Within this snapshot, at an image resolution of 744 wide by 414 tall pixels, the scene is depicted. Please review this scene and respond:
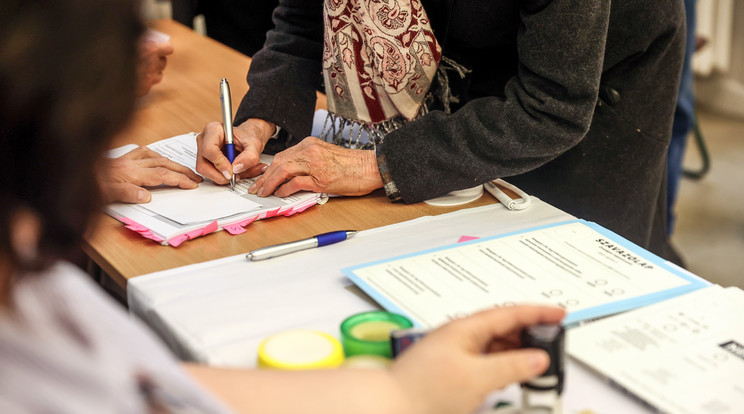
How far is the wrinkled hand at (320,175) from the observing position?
111 centimetres

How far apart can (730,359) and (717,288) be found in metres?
0.15

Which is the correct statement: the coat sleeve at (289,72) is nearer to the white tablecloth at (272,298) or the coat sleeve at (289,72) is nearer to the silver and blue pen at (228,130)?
Result: the silver and blue pen at (228,130)

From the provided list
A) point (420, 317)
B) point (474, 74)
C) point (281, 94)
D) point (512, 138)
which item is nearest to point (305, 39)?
point (281, 94)

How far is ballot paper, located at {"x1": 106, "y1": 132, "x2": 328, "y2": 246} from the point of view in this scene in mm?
999

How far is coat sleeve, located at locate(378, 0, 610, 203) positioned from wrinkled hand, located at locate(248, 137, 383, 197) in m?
0.04

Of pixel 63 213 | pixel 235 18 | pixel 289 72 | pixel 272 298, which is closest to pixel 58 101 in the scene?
pixel 63 213

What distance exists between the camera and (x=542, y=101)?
3.51 feet

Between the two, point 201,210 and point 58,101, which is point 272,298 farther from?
point 58,101

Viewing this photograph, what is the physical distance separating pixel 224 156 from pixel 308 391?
606 mm

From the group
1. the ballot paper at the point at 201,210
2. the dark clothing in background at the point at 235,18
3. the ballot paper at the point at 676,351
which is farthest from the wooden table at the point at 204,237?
the dark clothing in background at the point at 235,18

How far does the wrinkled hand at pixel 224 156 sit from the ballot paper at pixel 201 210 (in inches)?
0.8

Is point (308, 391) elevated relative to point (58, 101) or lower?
lower

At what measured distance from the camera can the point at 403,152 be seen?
1113 millimetres

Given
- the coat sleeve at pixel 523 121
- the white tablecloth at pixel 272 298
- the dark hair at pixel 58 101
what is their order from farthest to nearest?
1. the coat sleeve at pixel 523 121
2. the white tablecloth at pixel 272 298
3. the dark hair at pixel 58 101
